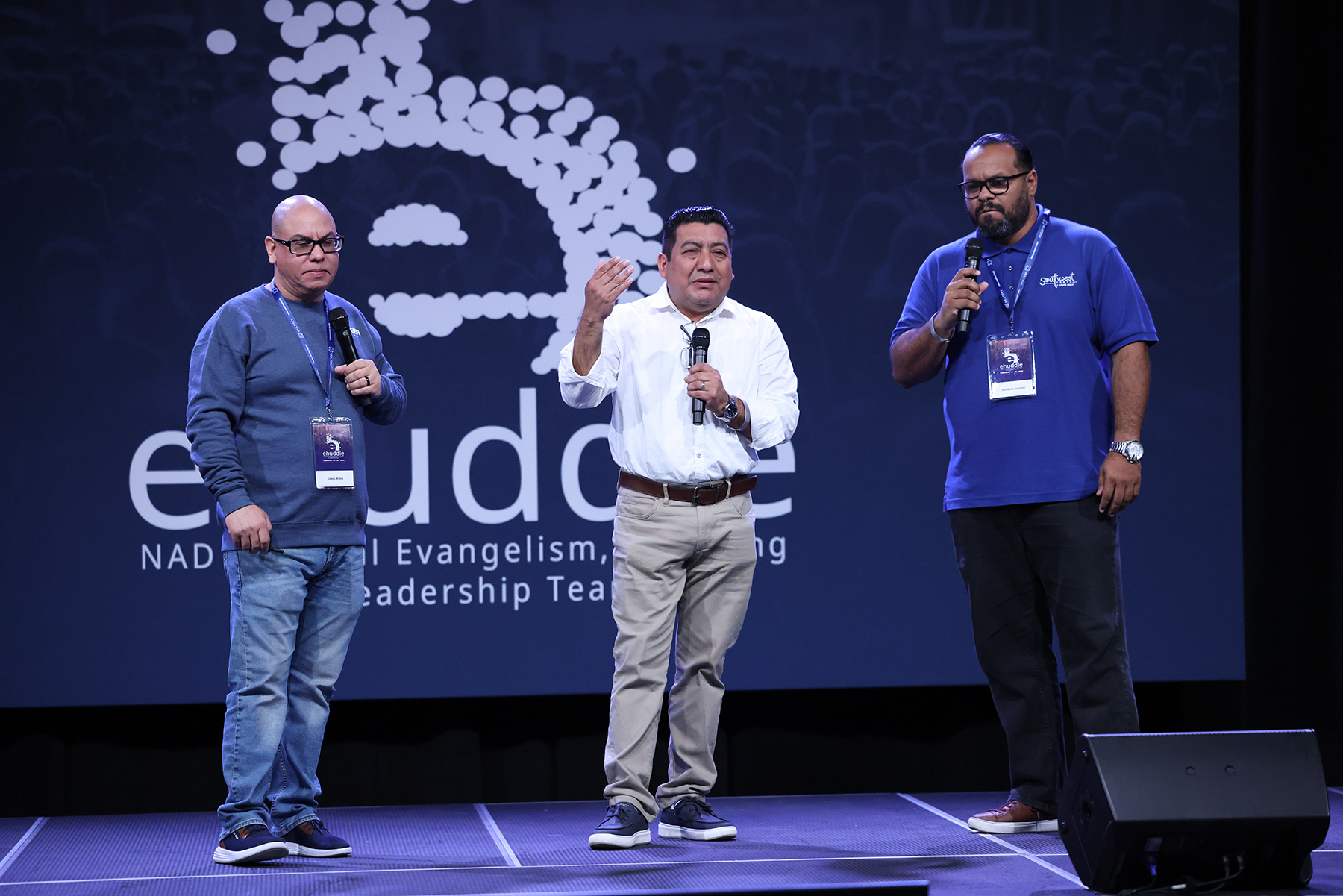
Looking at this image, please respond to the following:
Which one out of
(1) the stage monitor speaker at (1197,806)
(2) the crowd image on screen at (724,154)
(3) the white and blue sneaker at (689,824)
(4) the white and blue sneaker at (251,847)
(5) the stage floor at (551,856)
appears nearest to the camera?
(1) the stage monitor speaker at (1197,806)

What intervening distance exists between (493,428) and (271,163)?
1035 mm

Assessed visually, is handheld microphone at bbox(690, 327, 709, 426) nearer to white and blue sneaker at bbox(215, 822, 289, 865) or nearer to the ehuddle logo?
the ehuddle logo

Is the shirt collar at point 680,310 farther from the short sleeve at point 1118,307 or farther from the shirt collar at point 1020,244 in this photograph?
the short sleeve at point 1118,307

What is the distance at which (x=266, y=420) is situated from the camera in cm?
316

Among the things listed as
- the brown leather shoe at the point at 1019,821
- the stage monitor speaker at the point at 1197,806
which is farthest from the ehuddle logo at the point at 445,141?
the stage monitor speaker at the point at 1197,806

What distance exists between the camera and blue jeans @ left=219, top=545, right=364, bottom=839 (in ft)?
10.1

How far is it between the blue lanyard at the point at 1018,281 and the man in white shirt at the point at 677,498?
1.82ft

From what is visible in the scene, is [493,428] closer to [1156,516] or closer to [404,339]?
[404,339]

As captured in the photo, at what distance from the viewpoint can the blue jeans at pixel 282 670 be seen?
3.09 meters

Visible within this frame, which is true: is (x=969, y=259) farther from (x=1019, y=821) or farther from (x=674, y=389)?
(x=1019, y=821)

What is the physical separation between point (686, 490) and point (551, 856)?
94 centimetres

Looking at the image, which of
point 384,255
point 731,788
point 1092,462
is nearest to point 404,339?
point 384,255

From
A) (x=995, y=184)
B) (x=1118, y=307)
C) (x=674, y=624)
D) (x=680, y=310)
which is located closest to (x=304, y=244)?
(x=680, y=310)

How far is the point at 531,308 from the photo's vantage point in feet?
13.4
